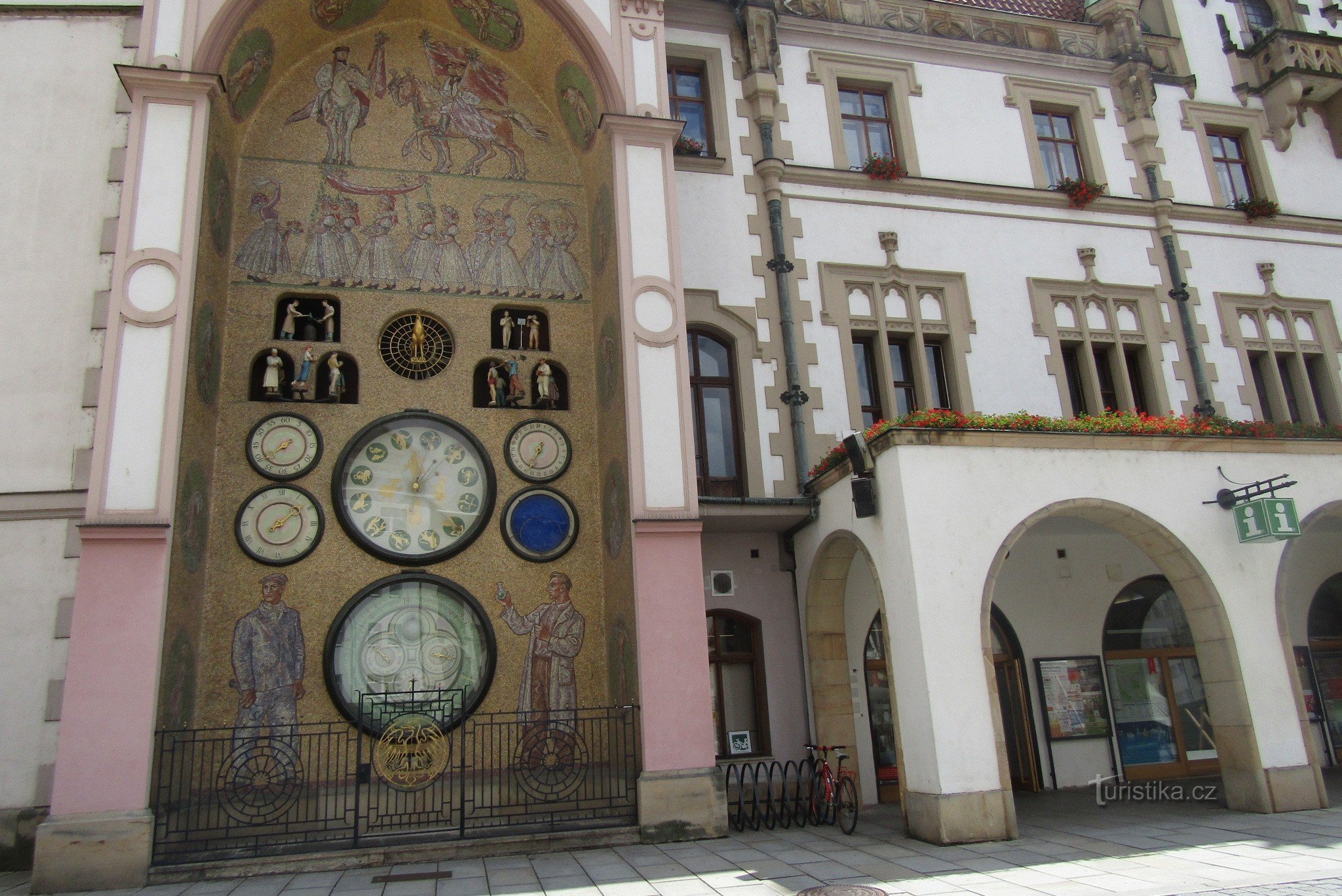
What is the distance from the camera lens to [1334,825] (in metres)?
9.44

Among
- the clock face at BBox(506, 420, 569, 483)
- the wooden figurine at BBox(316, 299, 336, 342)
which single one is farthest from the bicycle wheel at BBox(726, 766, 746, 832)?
the wooden figurine at BBox(316, 299, 336, 342)

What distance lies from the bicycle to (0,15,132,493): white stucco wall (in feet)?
29.5

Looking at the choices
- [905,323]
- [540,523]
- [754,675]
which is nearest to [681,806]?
[754,675]

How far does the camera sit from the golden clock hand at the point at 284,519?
11.2 meters

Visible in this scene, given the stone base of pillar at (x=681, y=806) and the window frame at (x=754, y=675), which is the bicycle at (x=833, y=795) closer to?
the window frame at (x=754, y=675)

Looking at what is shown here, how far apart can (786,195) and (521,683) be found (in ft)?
25.9

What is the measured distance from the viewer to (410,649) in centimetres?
1129

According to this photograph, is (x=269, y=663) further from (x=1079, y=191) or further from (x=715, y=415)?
(x=1079, y=191)

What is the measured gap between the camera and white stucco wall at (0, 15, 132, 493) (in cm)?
1060

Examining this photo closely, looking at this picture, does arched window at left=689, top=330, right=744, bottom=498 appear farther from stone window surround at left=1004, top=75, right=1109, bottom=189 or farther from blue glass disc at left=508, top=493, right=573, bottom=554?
stone window surround at left=1004, top=75, right=1109, bottom=189

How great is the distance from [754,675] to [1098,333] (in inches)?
303

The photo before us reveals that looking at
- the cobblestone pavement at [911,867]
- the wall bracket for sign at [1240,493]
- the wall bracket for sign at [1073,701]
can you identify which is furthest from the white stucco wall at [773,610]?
the wall bracket for sign at [1240,493]

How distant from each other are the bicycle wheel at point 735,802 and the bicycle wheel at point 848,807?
105 centimetres

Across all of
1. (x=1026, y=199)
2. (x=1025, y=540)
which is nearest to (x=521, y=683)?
(x=1025, y=540)
